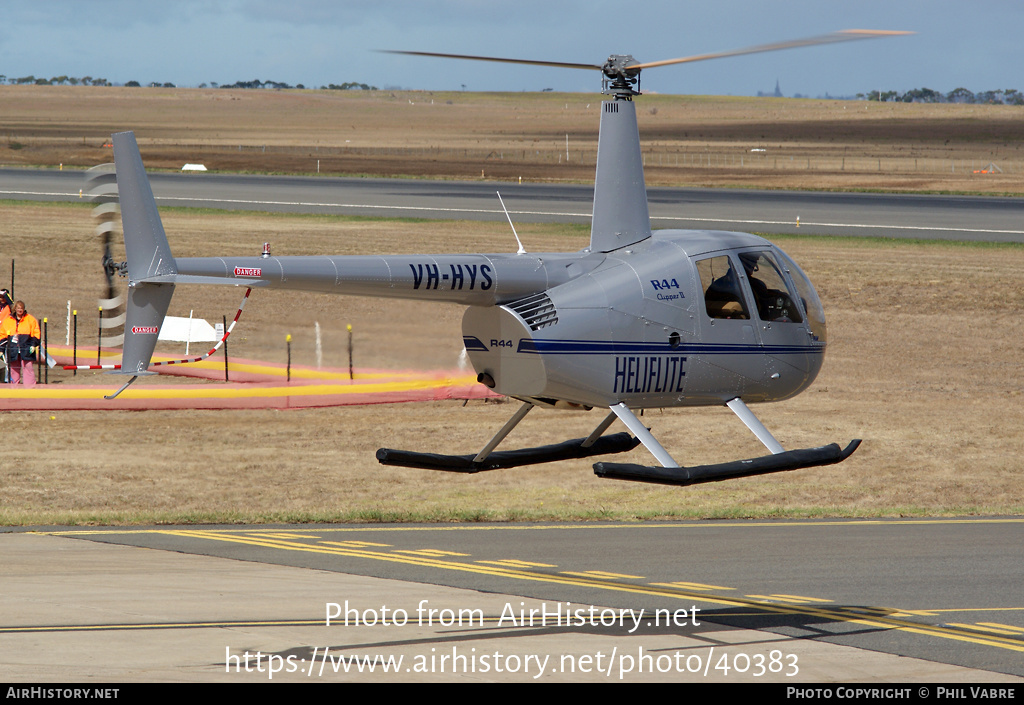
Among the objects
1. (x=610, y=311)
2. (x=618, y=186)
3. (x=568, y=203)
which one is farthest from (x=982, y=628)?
(x=568, y=203)

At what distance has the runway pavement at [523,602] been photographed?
48.9 ft

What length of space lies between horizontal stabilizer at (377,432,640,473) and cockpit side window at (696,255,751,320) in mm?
2740

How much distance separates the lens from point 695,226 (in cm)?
5831

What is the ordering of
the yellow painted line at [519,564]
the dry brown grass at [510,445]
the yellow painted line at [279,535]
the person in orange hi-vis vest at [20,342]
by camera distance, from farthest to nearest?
the person in orange hi-vis vest at [20,342] < the dry brown grass at [510,445] < the yellow painted line at [279,535] < the yellow painted line at [519,564]

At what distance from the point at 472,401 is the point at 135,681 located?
854 inches

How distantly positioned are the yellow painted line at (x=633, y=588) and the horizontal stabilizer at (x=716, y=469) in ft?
14.0

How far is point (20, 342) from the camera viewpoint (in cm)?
3341

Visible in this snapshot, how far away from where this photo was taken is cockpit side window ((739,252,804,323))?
50.6ft

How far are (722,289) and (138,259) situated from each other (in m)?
6.83

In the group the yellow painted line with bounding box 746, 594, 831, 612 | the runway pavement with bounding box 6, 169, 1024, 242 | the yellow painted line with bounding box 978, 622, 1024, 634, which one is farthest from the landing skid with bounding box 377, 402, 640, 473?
the runway pavement with bounding box 6, 169, 1024, 242

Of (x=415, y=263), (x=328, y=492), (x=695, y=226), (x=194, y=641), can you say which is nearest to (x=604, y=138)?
(x=415, y=263)

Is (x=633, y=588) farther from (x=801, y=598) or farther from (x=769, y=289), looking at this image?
(x=769, y=289)

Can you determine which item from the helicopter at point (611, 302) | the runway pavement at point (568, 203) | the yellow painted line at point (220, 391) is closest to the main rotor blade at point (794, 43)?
the helicopter at point (611, 302)

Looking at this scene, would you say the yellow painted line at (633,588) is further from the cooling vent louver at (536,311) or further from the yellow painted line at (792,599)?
the cooling vent louver at (536,311)
